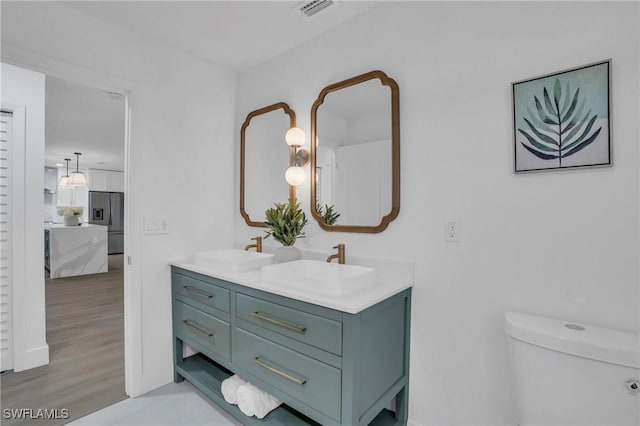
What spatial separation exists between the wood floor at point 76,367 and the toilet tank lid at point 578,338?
2.32 metres

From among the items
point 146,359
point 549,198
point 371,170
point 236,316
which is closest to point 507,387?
point 549,198

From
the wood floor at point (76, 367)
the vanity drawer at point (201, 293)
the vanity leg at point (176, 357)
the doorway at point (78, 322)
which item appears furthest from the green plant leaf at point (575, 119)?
the wood floor at point (76, 367)

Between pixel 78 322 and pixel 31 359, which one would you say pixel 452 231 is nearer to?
pixel 31 359

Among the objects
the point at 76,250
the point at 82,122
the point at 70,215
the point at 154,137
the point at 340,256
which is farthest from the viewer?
the point at 70,215

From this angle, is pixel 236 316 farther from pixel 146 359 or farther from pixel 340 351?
pixel 146 359

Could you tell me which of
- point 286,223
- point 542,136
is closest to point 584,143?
point 542,136

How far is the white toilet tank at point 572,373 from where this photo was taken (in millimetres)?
1010

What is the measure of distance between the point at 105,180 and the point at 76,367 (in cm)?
749

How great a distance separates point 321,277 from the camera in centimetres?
158

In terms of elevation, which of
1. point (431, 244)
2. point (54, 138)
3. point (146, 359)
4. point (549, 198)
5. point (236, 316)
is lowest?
point (146, 359)

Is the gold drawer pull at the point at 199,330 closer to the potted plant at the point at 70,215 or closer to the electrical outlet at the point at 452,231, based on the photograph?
the electrical outlet at the point at 452,231

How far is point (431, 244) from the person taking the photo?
1.59 m

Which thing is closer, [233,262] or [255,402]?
[255,402]

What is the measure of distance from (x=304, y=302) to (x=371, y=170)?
841mm
